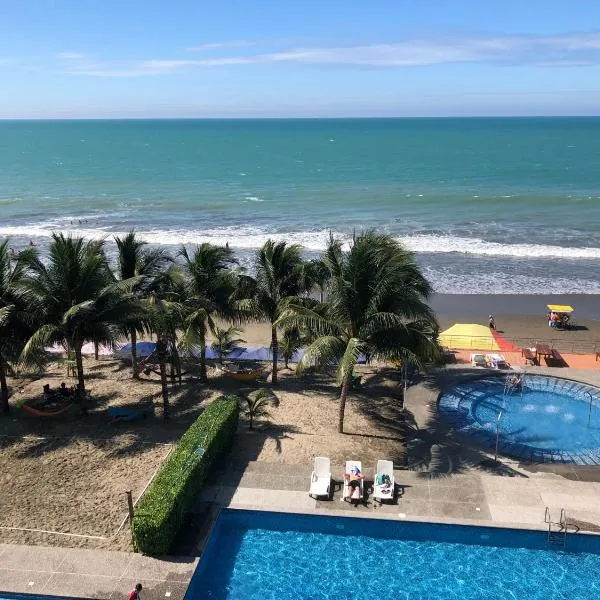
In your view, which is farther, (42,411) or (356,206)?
(356,206)

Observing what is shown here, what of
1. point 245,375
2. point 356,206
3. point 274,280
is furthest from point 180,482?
point 356,206

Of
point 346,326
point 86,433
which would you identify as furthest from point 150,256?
Answer: point 346,326

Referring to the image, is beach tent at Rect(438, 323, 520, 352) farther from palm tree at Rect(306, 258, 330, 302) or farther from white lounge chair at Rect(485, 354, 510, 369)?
palm tree at Rect(306, 258, 330, 302)

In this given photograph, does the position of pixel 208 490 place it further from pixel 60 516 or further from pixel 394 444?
pixel 394 444

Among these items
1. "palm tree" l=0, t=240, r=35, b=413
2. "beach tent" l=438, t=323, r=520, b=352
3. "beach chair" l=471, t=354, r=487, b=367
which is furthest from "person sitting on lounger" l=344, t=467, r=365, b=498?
"beach tent" l=438, t=323, r=520, b=352

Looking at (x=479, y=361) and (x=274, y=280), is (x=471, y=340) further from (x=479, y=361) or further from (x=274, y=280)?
(x=274, y=280)
